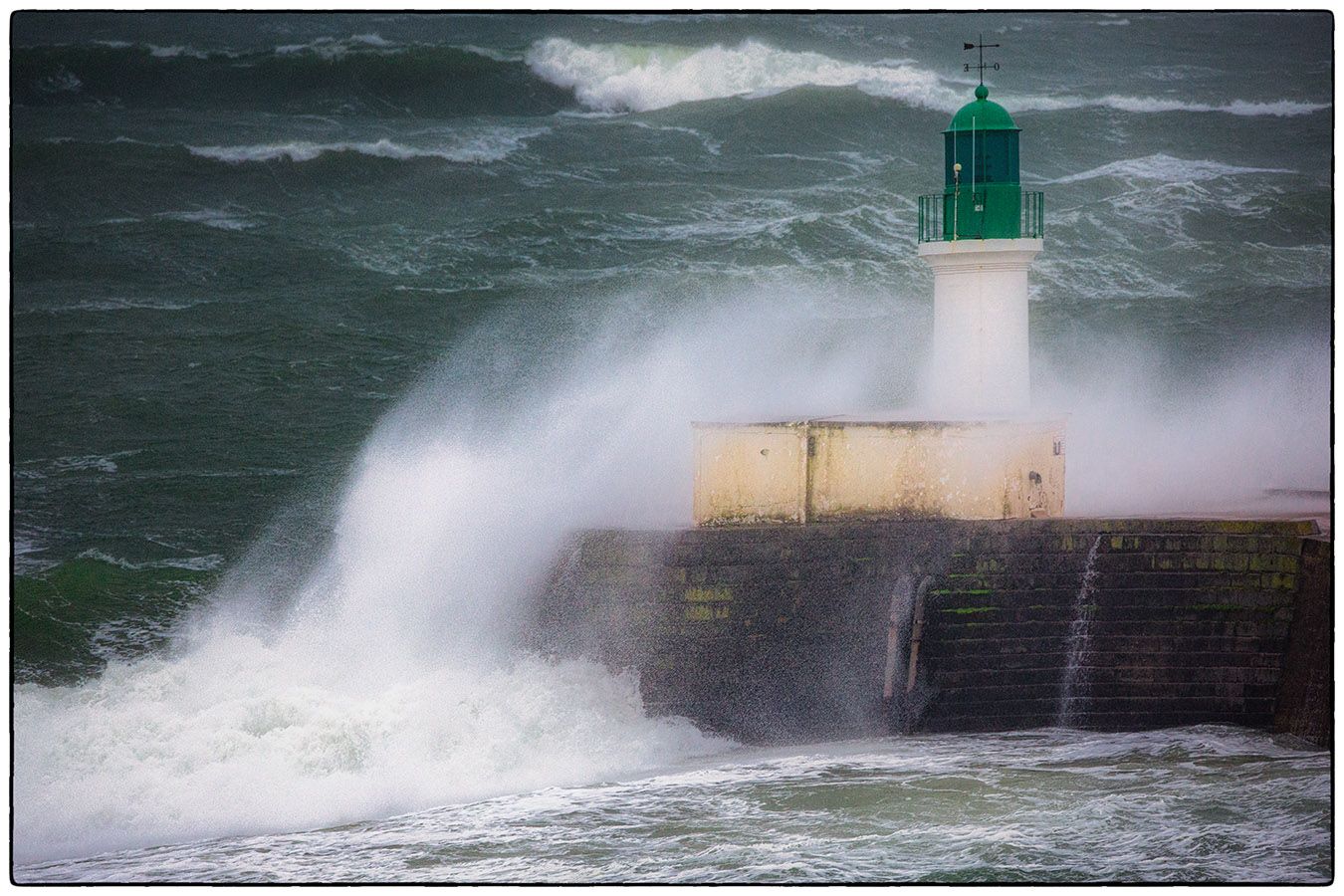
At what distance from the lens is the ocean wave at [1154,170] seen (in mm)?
15352

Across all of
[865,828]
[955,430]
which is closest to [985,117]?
[955,430]

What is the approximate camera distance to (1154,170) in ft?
51.2

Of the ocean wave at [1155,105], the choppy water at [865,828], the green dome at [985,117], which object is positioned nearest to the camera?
the choppy water at [865,828]

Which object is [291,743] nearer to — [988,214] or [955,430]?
[955,430]

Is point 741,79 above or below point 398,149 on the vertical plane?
above

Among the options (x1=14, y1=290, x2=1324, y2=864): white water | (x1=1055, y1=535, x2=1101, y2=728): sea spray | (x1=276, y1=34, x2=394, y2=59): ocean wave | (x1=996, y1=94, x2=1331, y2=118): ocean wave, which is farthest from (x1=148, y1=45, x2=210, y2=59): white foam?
(x1=1055, y1=535, x2=1101, y2=728): sea spray

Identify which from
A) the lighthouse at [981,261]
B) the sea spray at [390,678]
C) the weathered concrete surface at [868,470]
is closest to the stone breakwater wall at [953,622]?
the weathered concrete surface at [868,470]

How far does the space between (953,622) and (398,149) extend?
25.0 feet

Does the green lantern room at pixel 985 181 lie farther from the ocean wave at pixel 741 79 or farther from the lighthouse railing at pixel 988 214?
the ocean wave at pixel 741 79

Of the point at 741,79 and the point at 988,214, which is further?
the point at 741,79

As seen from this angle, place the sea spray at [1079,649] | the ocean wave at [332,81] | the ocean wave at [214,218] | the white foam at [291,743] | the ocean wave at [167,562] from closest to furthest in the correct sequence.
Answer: the white foam at [291,743] → the sea spray at [1079,649] → the ocean wave at [167,562] → the ocean wave at [332,81] → the ocean wave at [214,218]

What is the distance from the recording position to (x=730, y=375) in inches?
484

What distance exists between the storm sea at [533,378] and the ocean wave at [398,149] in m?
0.04

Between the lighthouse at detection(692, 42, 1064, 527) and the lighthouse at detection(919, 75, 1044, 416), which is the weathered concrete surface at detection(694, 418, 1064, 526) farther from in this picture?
the lighthouse at detection(919, 75, 1044, 416)
